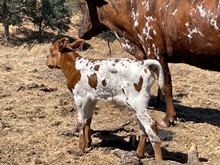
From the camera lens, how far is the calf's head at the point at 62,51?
7.68 m

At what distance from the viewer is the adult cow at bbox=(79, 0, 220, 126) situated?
832 cm

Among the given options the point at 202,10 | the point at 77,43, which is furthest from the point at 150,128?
the point at 202,10

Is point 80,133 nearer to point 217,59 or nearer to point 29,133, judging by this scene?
point 29,133

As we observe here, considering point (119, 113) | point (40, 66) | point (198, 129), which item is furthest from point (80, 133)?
point (40, 66)

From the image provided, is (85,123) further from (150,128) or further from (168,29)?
(168,29)

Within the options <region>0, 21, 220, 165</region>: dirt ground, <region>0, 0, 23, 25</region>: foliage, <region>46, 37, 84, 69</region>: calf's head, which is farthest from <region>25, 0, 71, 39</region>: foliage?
<region>46, 37, 84, 69</region>: calf's head

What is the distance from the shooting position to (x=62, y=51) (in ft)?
25.3

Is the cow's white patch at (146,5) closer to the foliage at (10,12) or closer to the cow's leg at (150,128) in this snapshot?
the cow's leg at (150,128)

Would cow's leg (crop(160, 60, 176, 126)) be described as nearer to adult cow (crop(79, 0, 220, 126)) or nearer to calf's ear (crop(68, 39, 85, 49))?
adult cow (crop(79, 0, 220, 126))

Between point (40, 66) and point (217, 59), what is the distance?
6.19 metres

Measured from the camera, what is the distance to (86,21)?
37.0 ft

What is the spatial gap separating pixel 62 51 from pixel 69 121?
1.78 metres

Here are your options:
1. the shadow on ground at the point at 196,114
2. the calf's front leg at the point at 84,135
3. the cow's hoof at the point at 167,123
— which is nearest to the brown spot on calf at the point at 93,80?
the calf's front leg at the point at 84,135

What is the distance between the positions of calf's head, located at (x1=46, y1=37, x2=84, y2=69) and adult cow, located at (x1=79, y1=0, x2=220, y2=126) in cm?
206
